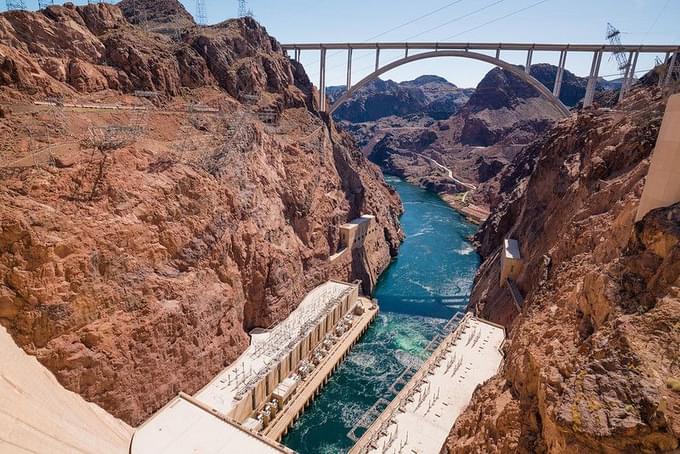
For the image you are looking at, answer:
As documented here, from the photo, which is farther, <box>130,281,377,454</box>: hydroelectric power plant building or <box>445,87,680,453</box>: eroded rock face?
<box>130,281,377,454</box>: hydroelectric power plant building

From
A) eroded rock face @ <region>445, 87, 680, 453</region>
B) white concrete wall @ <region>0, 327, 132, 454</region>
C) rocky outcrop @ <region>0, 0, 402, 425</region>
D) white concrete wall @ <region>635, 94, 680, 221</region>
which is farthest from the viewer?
rocky outcrop @ <region>0, 0, 402, 425</region>

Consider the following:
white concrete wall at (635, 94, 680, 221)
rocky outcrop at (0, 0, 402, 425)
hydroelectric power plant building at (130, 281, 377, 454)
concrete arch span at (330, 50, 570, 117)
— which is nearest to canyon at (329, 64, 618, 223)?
→ concrete arch span at (330, 50, 570, 117)

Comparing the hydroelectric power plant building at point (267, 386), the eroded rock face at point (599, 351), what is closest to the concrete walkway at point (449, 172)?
the hydroelectric power plant building at point (267, 386)

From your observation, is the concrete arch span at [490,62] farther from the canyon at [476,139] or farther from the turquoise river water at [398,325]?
the canyon at [476,139]

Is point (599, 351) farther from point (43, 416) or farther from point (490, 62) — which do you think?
point (490, 62)

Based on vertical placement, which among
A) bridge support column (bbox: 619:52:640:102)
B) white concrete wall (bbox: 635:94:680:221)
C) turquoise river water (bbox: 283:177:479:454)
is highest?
bridge support column (bbox: 619:52:640:102)

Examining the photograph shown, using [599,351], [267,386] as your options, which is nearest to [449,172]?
[267,386]

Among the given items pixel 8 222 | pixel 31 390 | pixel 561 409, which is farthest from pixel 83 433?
pixel 561 409

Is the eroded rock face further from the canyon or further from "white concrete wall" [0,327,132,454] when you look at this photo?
the canyon
